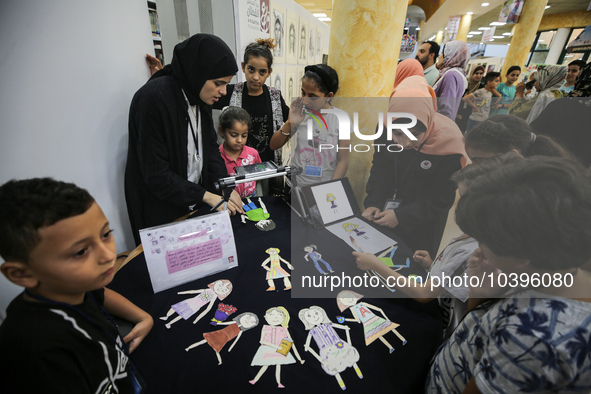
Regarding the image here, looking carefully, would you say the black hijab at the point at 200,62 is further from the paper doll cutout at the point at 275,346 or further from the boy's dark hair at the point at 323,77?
the paper doll cutout at the point at 275,346

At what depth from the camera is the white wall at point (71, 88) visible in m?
1.26

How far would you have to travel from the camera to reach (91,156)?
1.70 m

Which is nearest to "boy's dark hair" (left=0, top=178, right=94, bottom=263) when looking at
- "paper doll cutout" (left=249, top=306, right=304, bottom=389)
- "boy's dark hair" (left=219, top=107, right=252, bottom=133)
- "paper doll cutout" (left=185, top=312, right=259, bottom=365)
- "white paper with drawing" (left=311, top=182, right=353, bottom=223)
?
"paper doll cutout" (left=185, top=312, right=259, bottom=365)

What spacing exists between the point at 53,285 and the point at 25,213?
7.8 inches

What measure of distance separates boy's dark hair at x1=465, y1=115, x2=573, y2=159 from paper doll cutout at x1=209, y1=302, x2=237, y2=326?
159 cm

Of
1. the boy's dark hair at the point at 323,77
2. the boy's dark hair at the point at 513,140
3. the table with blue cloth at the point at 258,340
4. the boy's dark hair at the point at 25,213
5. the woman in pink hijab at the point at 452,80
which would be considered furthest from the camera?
the woman in pink hijab at the point at 452,80

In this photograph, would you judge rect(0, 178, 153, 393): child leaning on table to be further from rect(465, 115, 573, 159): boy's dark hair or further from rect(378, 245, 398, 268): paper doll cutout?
rect(465, 115, 573, 159): boy's dark hair

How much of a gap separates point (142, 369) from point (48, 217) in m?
0.58

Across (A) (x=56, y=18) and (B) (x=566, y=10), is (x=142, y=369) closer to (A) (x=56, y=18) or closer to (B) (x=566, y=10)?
(A) (x=56, y=18)

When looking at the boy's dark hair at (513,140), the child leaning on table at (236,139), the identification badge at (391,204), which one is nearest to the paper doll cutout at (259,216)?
the child leaning on table at (236,139)

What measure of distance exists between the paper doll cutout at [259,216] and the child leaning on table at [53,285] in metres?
0.95

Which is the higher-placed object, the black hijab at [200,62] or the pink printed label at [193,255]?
the black hijab at [200,62]

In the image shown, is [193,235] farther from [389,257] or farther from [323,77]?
[323,77]

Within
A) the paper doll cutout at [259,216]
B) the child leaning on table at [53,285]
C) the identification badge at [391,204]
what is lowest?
the paper doll cutout at [259,216]
